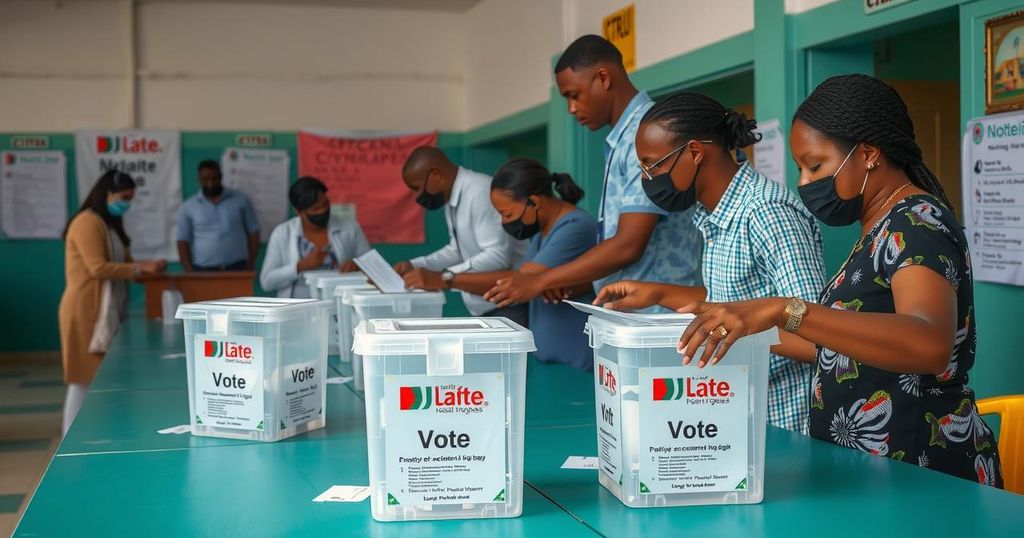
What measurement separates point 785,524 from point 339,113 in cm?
688

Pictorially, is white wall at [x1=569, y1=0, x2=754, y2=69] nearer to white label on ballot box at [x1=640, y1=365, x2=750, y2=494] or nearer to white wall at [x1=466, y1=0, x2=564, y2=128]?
white wall at [x1=466, y1=0, x2=564, y2=128]

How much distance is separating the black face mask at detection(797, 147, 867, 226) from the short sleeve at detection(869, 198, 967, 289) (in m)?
0.11

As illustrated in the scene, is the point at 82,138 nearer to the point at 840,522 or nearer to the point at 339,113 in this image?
the point at 339,113

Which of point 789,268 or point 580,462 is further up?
point 789,268

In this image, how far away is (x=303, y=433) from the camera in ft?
6.11

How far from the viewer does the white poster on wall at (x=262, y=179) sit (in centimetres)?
757

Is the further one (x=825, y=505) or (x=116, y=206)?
(x=116, y=206)

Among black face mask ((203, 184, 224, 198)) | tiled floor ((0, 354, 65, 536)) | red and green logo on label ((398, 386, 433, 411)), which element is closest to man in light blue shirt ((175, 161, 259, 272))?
black face mask ((203, 184, 224, 198))

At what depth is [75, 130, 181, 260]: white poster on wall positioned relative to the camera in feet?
24.3

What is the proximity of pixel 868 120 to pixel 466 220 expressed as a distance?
242cm

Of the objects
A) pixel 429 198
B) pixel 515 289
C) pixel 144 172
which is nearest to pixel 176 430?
pixel 515 289

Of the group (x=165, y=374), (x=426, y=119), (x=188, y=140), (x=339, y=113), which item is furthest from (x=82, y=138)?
(x=165, y=374)

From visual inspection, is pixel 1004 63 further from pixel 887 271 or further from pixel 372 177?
pixel 372 177

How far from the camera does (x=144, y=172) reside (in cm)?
748
